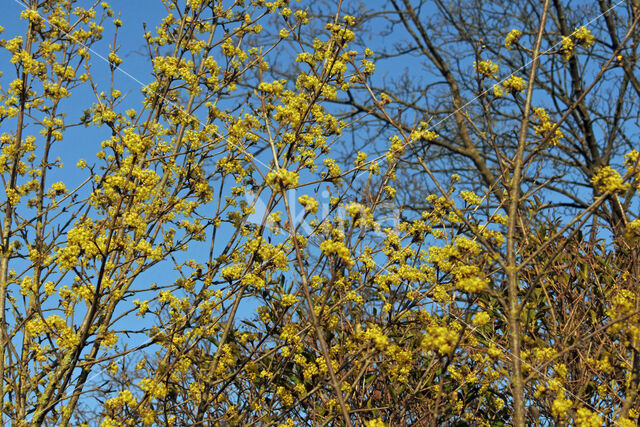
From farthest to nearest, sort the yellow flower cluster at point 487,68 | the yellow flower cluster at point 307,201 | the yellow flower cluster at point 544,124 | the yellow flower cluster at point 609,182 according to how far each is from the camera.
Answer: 1. the yellow flower cluster at point 487,68
2. the yellow flower cluster at point 544,124
3. the yellow flower cluster at point 307,201
4. the yellow flower cluster at point 609,182

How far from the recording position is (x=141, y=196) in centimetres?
336

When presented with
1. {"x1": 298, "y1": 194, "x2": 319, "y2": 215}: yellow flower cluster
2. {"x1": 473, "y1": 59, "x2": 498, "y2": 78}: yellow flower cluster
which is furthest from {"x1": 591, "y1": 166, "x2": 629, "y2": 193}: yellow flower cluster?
{"x1": 298, "y1": 194, "x2": 319, "y2": 215}: yellow flower cluster

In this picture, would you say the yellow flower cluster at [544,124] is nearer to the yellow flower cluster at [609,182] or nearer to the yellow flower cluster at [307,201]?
the yellow flower cluster at [609,182]

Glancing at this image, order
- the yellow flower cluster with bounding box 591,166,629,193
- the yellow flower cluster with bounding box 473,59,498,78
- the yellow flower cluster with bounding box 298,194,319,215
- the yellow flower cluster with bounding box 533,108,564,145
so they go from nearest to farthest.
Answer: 1. the yellow flower cluster with bounding box 591,166,629,193
2. the yellow flower cluster with bounding box 298,194,319,215
3. the yellow flower cluster with bounding box 533,108,564,145
4. the yellow flower cluster with bounding box 473,59,498,78

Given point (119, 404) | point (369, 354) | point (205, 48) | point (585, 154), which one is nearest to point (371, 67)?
point (205, 48)

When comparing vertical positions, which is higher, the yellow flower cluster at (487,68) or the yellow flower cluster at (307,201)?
the yellow flower cluster at (487,68)

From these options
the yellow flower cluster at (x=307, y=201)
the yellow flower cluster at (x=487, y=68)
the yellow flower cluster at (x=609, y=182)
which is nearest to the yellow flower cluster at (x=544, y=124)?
the yellow flower cluster at (x=487, y=68)

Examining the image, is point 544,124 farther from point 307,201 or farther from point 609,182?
point 307,201

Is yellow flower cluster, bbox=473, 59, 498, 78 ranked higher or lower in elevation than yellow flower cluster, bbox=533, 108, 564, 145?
higher

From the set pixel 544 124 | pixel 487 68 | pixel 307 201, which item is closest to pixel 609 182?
pixel 544 124

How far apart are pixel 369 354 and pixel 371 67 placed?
73.4 inches

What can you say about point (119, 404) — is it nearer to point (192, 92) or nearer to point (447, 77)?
point (192, 92)

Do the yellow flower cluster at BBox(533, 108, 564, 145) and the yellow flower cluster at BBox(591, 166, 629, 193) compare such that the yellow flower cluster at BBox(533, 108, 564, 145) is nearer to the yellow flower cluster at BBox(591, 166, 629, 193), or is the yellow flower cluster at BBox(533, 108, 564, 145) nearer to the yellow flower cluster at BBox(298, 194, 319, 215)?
the yellow flower cluster at BBox(591, 166, 629, 193)

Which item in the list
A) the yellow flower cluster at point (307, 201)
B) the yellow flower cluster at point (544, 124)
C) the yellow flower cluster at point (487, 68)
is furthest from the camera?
the yellow flower cluster at point (487, 68)
